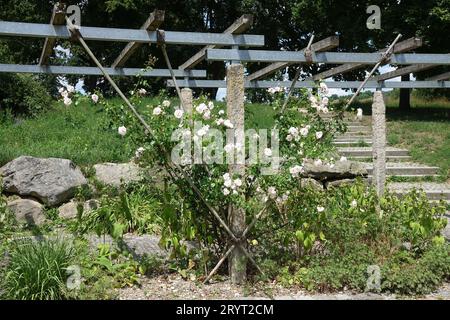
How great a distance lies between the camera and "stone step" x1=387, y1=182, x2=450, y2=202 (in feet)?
29.3

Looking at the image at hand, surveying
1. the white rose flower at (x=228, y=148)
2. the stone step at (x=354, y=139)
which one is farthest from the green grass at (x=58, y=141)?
the stone step at (x=354, y=139)

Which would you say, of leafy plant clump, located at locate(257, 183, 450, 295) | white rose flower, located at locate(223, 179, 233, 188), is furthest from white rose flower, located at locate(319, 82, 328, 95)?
white rose flower, located at locate(223, 179, 233, 188)

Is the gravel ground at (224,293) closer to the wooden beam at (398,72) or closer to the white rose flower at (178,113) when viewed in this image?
the white rose flower at (178,113)

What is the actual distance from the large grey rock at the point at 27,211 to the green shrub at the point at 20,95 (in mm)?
5207

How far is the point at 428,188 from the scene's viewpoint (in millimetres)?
9375

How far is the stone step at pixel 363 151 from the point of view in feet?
36.9

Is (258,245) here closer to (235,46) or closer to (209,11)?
(235,46)

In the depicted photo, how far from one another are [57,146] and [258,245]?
596 cm

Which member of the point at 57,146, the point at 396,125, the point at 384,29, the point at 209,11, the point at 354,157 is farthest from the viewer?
the point at 209,11

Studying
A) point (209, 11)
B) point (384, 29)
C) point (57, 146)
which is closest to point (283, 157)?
point (57, 146)

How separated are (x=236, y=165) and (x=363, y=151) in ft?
23.6

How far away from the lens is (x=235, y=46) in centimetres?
537

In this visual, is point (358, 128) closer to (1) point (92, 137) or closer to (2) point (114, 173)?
(1) point (92, 137)

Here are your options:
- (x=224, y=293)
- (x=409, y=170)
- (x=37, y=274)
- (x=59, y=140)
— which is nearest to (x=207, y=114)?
(x=224, y=293)
